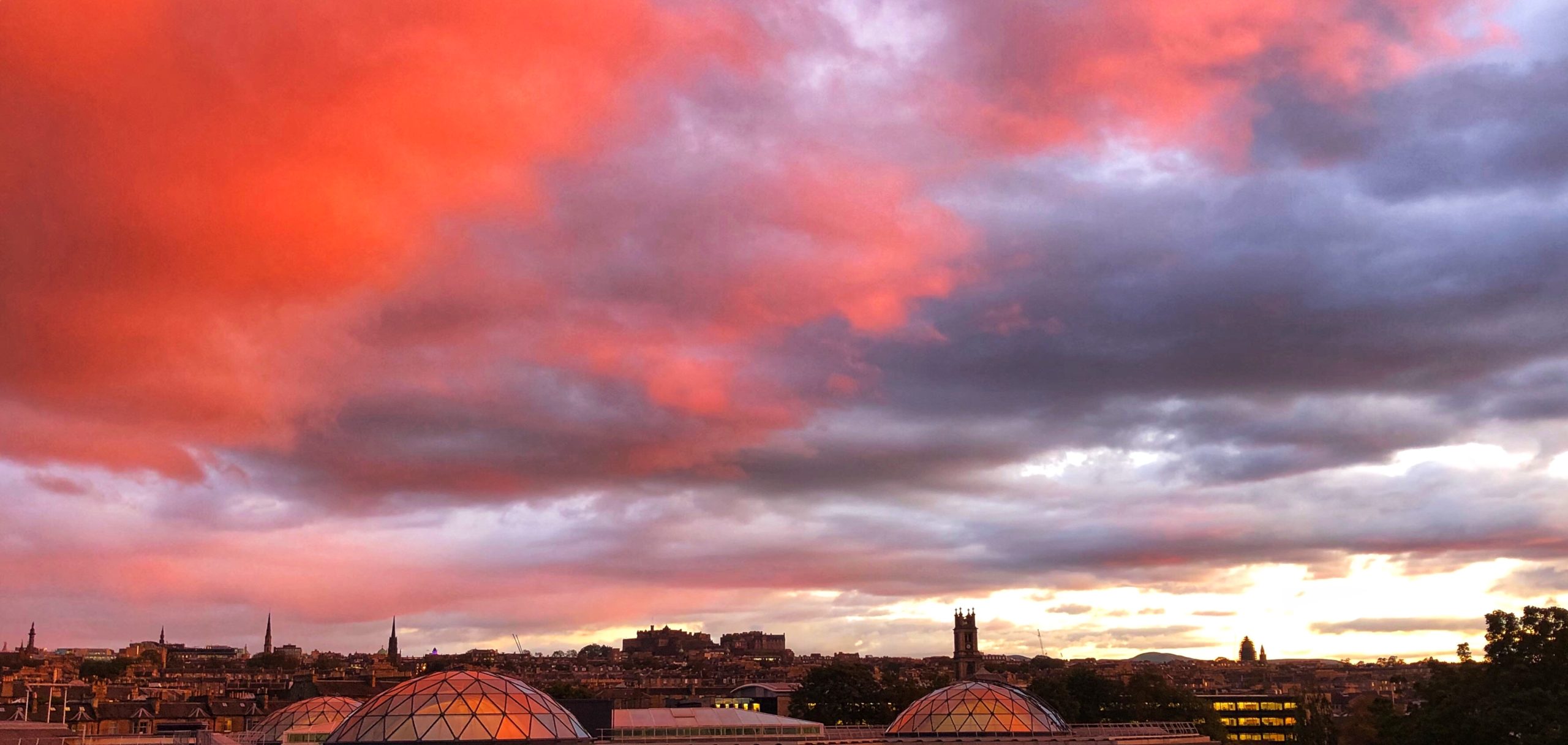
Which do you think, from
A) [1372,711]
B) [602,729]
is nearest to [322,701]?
[602,729]

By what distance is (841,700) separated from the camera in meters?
153

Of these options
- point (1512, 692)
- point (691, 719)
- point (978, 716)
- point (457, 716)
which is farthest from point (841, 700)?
point (457, 716)

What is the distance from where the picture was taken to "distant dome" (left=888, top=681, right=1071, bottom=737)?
86.4 metres

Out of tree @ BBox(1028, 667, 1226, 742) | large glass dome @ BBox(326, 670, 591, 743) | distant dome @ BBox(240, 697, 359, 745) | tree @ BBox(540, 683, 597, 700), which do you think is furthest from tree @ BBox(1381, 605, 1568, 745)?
tree @ BBox(540, 683, 597, 700)

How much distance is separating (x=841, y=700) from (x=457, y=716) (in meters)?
94.4

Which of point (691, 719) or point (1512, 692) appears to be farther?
point (691, 719)

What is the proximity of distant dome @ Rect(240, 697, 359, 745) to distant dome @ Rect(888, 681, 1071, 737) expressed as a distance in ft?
137

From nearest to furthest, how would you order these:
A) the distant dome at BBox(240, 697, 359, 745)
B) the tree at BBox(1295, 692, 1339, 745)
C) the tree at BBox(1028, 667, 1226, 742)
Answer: the distant dome at BBox(240, 697, 359, 745) → the tree at BBox(1028, 667, 1226, 742) → the tree at BBox(1295, 692, 1339, 745)

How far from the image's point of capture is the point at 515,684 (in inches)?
2712

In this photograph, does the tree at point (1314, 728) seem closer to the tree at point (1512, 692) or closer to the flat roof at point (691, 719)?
the tree at point (1512, 692)

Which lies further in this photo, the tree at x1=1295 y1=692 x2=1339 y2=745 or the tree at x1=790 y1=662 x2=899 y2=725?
the tree at x1=1295 y1=692 x2=1339 y2=745

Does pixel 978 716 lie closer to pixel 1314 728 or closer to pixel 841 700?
pixel 841 700

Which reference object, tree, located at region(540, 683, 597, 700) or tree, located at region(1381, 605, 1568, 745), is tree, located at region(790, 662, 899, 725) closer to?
tree, located at region(540, 683, 597, 700)

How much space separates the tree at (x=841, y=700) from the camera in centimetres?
15250
